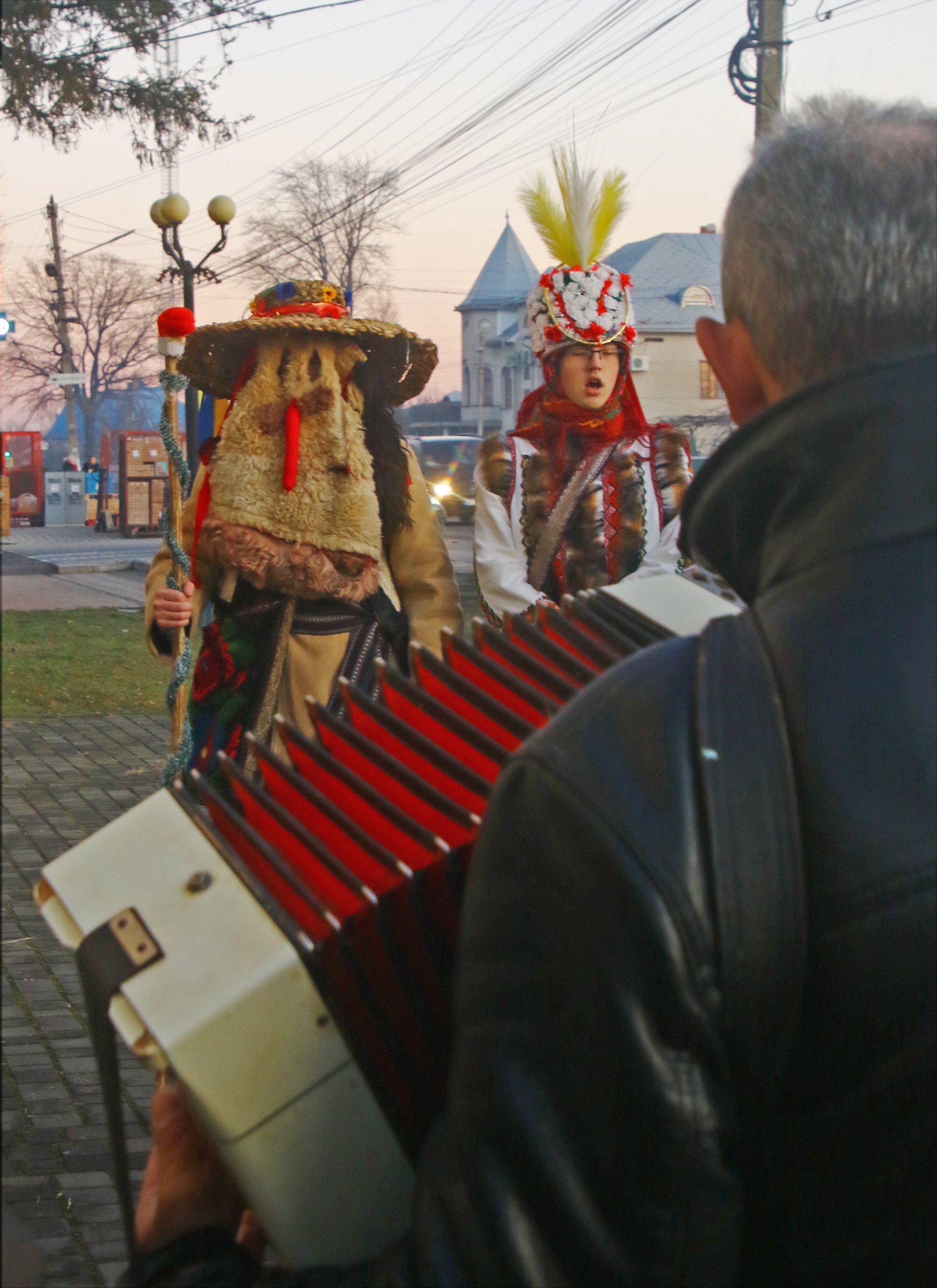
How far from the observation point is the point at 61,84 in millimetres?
991

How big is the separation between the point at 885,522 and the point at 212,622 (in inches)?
94.6

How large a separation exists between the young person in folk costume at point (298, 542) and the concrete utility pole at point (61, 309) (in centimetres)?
72

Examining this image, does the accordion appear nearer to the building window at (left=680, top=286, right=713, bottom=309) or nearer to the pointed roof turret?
the pointed roof turret

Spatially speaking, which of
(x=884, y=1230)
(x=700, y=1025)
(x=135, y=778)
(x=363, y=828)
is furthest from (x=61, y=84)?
(x=135, y=778)

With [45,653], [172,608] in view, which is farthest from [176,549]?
[45,653]

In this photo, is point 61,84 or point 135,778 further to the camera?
point 135,778

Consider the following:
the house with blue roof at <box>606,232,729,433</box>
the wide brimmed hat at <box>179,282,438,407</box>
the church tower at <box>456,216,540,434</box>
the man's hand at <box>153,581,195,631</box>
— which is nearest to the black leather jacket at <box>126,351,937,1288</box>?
the church tower at <box>456,216,540,434</box>

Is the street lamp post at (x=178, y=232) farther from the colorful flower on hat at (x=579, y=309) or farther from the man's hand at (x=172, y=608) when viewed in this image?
the colorful flower on hat at (x=579, y=309)

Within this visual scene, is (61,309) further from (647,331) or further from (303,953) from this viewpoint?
(647,331)

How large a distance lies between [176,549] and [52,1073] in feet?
4.79

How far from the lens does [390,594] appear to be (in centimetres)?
306

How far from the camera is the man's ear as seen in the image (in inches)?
38.6

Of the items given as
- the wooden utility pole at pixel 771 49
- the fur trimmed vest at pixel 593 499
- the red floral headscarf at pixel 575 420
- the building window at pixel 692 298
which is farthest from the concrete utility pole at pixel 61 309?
the building window at pixel 692 298

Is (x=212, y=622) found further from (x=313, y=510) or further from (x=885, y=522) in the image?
(x=885, y=522)
